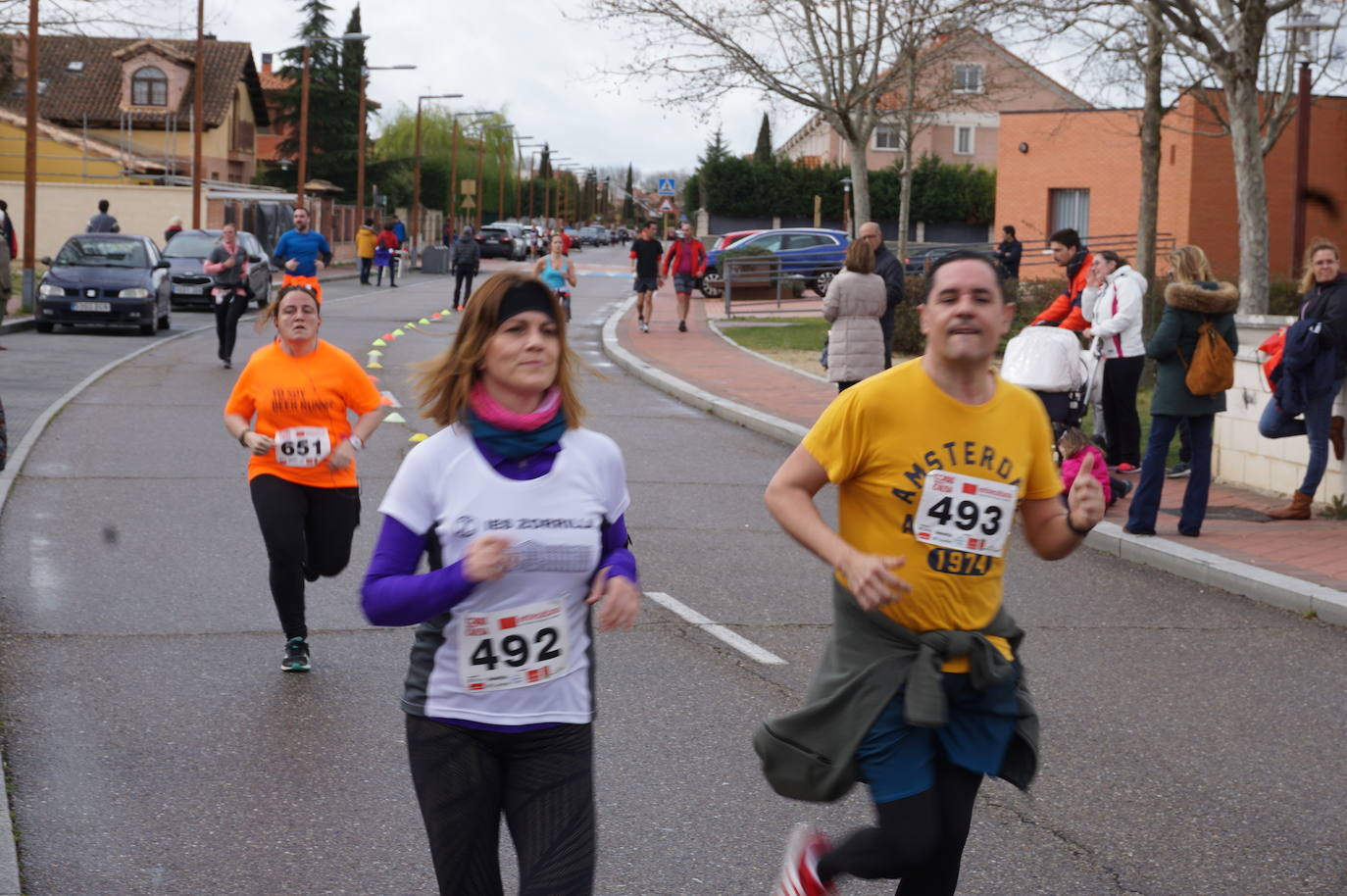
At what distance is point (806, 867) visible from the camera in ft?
12.0

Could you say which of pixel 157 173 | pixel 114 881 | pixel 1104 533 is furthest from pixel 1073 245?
pixel 157 173

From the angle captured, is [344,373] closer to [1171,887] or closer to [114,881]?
[114,881]

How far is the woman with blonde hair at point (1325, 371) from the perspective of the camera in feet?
35.3

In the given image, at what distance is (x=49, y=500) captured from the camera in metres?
11.1

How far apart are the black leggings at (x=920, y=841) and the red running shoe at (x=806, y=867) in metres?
0.02

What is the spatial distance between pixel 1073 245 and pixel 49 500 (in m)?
7.96

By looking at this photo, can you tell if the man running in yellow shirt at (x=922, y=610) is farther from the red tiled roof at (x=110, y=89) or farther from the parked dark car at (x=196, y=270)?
the red tiled roof at (x=110, y=89)

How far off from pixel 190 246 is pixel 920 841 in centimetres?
3197

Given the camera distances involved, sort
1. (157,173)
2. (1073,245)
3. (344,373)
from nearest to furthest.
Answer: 1. (344,373)
2. (1073,245)
3. (157,173)

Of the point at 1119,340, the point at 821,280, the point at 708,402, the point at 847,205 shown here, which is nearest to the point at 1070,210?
the point at 821,280

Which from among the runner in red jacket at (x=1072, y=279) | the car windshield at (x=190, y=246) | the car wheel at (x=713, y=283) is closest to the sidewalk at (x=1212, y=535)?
the runner in red jacket at (x=1072, y=279)

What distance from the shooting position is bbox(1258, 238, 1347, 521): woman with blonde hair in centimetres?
1075

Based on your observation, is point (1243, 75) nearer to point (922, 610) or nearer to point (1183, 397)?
point (1183, 397)

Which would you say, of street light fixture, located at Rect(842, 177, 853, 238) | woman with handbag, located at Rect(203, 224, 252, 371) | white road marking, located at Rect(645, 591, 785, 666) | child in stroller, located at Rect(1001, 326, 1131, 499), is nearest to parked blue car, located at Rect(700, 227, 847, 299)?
street light fixture, located at Rect(842, 177, 853, 238)
